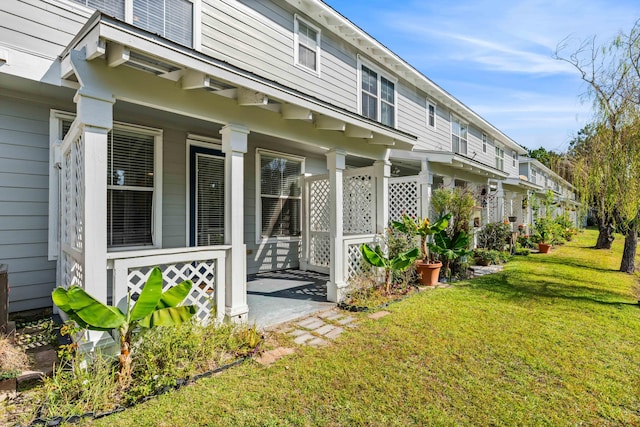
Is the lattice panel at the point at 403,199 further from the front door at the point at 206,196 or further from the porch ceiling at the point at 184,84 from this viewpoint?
the front door at the point at 206,196

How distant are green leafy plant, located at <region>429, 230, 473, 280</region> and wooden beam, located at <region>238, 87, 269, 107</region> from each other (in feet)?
17.9

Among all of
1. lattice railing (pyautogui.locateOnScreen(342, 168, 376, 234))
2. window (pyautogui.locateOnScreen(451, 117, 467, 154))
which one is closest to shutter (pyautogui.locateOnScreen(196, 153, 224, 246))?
lattice railing (pyautogui.locateOnScreen(342, 168, 376, 234))

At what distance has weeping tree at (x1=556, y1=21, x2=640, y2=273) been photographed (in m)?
6.11

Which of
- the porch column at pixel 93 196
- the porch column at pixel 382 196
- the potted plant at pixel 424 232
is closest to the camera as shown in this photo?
the porch column at pixel 93 196

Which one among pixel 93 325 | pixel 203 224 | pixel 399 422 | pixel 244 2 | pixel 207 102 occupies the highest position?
pixel 244 2

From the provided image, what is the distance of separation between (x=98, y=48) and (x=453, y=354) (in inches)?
193

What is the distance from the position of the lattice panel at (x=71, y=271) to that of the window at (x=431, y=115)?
11654 millimetres

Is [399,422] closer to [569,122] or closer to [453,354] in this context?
[453,354]

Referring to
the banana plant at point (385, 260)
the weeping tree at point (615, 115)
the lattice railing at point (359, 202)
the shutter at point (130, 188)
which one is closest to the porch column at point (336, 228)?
the banana plant at point (385, 260)

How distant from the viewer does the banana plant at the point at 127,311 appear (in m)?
2.73

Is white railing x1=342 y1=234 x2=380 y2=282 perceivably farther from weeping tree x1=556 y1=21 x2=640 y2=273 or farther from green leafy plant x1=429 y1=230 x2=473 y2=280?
weeping tree x1=556 y1=21 x2=640 y2=273

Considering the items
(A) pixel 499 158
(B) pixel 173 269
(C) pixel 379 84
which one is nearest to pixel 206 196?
(B) pixel 173 269

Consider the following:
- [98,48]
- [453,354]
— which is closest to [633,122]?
[453,354]

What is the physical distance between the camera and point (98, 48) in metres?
2.88
